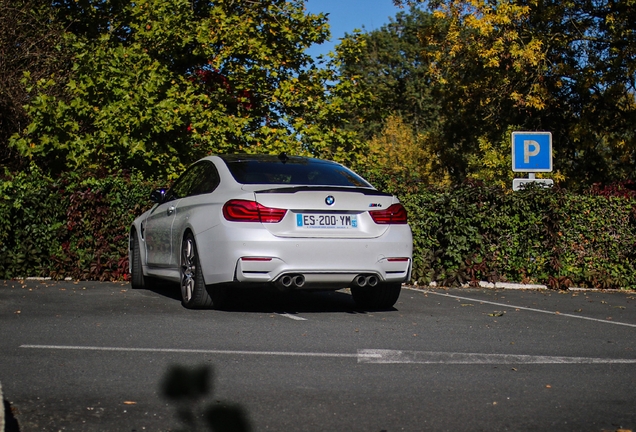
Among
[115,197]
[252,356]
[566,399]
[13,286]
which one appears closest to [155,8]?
[115,197]

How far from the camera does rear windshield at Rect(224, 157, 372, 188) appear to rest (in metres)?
9.23

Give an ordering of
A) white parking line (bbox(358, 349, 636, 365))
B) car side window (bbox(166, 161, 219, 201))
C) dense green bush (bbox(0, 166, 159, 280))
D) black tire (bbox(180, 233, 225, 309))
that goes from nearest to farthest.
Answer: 1. white parking line (bbox(358, 349, 636, 365))
2. black tire (bbox(180, 233, 225, 309))
3. car side window (bbox(166, 161, 219, 201))
4. dense green bush (bbox(0, 166, 159, 280))

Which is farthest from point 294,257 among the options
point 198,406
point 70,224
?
point 70,224

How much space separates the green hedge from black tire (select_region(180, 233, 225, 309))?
408 centimetres

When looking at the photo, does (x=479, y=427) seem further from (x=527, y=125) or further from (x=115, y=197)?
(x=527, y=125)

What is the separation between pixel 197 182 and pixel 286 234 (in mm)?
1801

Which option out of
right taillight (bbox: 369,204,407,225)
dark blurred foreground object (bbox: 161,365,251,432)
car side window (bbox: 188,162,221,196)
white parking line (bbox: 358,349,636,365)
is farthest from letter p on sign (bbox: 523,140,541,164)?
dark blurred foreground object (bbox: 161,365,251,432)

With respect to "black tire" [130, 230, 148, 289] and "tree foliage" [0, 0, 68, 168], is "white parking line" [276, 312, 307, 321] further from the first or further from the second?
"tree foliage" [0, 0, 68, 168]

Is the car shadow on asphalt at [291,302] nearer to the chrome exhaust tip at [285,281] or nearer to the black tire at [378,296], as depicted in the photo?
the black tire at [378,296]

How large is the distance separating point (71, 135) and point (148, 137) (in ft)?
4.22

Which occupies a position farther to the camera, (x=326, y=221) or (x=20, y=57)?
(x=20, y=57)

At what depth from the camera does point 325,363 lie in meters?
6.29

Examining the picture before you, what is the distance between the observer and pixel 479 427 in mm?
4555

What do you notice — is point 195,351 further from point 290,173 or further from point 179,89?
point 179,89
